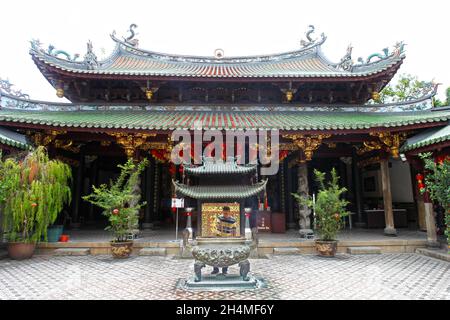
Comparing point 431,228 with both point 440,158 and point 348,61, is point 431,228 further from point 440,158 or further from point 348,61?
point 348,61

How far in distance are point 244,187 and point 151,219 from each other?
233 inches

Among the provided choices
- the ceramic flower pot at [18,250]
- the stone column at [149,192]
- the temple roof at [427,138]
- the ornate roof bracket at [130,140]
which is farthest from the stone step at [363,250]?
the ceramic flower pot at [18,250]

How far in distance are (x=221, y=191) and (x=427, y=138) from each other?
6964mm

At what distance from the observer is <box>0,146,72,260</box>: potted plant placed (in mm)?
7348

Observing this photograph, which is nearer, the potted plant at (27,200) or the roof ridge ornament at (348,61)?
the potted plant at (27,200)

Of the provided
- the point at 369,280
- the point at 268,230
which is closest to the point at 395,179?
the point at 268,230

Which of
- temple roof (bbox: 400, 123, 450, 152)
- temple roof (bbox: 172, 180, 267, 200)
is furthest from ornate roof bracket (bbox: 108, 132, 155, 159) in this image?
temple roof (bbox: 400, 123, 450, 152)

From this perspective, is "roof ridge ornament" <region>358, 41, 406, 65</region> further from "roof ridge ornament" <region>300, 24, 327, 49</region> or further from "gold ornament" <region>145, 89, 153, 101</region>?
"gold ornament" <region>145, 89, 153, 101</region>

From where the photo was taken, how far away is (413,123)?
8758 millimetres

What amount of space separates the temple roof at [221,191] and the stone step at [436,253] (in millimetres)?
5177

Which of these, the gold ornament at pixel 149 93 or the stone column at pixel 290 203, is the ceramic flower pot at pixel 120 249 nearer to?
the gold ornament at pixel 149 93

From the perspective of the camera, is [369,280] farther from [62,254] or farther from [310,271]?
[62,254]

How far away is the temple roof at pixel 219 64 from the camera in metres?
10.7

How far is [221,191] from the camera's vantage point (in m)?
7.58
